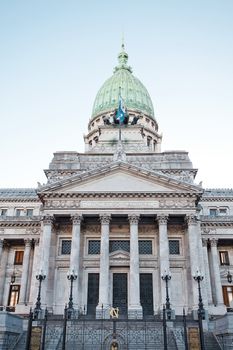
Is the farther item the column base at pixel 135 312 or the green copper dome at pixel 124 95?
the green copper dome at pixel 124 95

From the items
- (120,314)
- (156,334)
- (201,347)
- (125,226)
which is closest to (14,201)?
(125,226)

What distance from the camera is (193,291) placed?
1417 inches

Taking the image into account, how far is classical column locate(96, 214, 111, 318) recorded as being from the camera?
3441cm

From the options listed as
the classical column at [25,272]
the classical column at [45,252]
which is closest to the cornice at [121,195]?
the classical column at [45,252]

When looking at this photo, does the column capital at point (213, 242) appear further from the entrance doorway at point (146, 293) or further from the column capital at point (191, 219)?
the entrance doorway at point (146, 293)

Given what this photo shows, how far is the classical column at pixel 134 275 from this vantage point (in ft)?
114

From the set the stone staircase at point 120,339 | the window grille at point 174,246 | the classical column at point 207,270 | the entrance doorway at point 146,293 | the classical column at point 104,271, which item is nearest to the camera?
the stone staircase at point 120,339

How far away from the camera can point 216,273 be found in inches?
1698

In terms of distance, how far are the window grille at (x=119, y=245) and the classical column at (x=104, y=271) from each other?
2.83 meters

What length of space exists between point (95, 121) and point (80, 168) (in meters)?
25.2

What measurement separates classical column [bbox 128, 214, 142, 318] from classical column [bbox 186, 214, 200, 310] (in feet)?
17.3

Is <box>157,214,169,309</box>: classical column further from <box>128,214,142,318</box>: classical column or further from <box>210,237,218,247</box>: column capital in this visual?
<box>210,237,218,247</box>: column capital

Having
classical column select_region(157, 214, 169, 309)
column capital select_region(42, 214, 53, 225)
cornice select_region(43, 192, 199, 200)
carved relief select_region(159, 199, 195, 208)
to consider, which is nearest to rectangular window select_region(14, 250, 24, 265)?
column capital select_region(42, 214, 53, 225)

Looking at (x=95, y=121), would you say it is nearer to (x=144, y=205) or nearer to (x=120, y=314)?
(x=144, y=205)
